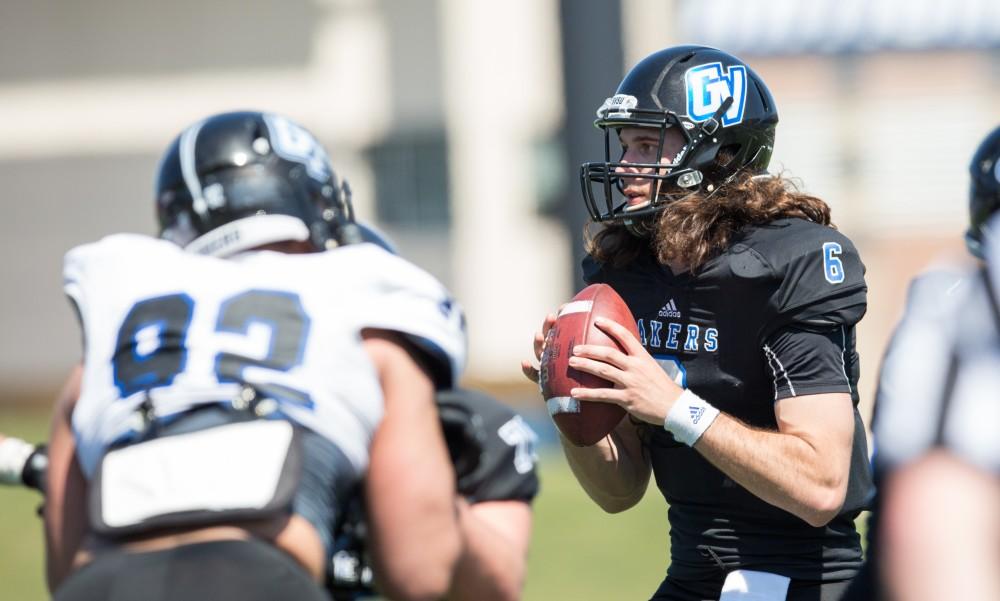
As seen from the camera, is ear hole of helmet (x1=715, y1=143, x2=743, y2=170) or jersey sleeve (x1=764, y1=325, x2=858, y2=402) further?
ear hole of helmet (x1=715, y1=143, x2=743, y2=170)

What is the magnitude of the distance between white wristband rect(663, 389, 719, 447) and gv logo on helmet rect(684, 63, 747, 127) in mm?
704

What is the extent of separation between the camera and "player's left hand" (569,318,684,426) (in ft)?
8.63

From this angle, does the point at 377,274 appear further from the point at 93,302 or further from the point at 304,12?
the point at 304,12

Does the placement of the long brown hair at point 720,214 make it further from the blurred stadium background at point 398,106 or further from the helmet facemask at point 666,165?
the blurred stadium background at point 398,106

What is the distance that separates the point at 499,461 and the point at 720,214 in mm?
779

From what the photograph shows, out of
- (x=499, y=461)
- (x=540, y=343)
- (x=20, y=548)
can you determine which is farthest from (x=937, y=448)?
(x=20, y=548)

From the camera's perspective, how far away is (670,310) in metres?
2.89

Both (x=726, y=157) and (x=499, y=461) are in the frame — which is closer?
(x=499, y=461)

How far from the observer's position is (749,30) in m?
18.2

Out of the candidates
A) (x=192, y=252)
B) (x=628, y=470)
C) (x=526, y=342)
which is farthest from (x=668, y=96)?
(x=526, y=342)

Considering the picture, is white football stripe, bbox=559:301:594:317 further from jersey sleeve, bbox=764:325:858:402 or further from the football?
jersey sleeve, bbox=764:325:858:402

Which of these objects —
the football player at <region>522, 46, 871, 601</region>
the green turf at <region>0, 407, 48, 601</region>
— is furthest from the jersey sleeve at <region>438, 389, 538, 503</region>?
the green turf at <region>0, 407, 48, 601</region>

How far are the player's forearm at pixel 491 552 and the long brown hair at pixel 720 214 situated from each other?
0.67 meters

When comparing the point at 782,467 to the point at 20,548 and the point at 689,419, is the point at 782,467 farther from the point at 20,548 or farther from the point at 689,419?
the point at 20,548
